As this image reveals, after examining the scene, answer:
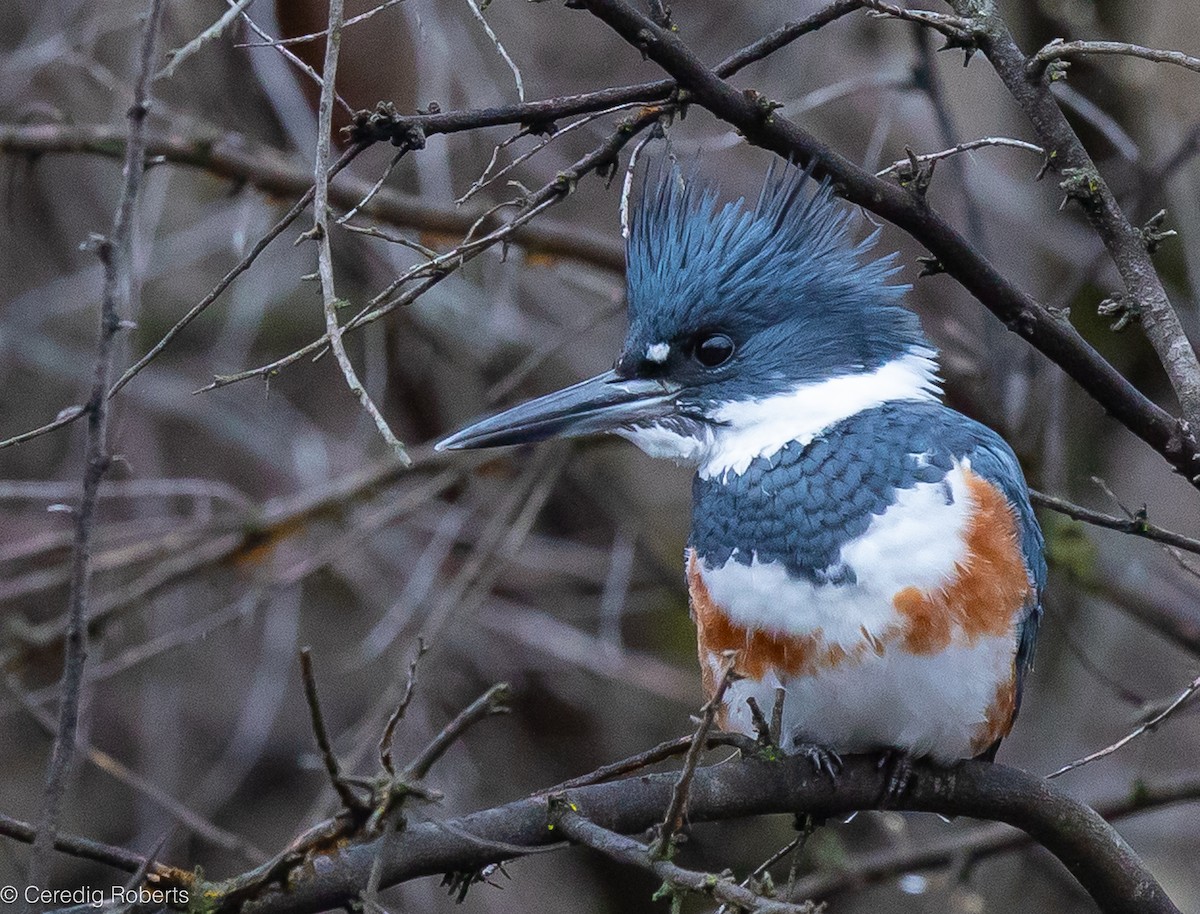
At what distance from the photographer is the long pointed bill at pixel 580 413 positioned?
235 centimetres

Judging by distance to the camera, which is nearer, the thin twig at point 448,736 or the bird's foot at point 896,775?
the thin twig at point 448,736

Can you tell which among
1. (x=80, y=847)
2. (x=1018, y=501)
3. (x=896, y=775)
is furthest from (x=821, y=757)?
(x=80, y=847)

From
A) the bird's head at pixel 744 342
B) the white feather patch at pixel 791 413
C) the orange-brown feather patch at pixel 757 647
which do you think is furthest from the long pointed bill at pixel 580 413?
the orange-brown feather patch at pixel 757 647

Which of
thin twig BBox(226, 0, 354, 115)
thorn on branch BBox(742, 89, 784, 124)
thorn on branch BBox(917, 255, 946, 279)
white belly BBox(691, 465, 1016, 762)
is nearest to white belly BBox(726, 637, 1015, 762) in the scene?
white belly BBox(691, 465, 1016, 762)

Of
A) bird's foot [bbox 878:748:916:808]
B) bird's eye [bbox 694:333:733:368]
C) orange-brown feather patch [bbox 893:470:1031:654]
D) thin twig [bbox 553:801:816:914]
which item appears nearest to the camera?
thin twig [bbox 553:801:816:914]

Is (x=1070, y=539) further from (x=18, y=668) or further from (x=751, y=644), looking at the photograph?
(x=18, y=668)

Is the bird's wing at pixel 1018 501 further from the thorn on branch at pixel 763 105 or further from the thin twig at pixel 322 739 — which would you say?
the thin twig at pixel 322 739

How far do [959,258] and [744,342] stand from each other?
29.1 inches

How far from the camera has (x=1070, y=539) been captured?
3.42 meters

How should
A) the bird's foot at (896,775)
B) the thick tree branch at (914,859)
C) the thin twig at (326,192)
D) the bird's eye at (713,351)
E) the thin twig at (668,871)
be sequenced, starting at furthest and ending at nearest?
the thick tree branch at (914,859) → the bird's eye at (713,351) → the bird's foot at (896,775) → the thin twig at (326,192) → the thin twig at (668,871)

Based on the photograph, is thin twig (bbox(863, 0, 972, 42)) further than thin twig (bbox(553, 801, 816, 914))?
Yes

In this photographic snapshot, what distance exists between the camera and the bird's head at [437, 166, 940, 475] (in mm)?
2383

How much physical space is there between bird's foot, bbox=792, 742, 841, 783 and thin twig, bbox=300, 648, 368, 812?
1011mm

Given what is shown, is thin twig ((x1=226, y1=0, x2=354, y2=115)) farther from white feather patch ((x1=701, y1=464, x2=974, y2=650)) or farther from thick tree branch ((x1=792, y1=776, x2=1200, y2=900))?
thick tree branch ((x1=792, y1=776, x2=1200, y2=900))
